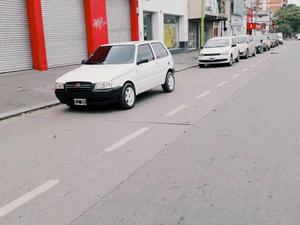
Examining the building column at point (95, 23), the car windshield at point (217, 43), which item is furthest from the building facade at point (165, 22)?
the car windshield at point (217, 43)

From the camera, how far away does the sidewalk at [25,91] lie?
1030 centimetres

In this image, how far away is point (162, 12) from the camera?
2805 centimetres

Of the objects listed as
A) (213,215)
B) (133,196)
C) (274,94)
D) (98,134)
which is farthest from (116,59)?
(213,215)

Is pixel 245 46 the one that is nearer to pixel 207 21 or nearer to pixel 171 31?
pixel 171 31

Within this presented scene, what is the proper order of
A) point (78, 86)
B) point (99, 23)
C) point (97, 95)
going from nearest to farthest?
point (97, 95) < point (78, 86) < point (99, 23)

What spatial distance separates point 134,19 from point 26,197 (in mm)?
20630

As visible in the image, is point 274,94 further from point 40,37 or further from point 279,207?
point 40,37

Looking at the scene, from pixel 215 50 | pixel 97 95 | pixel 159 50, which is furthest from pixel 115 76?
pixel 215 50

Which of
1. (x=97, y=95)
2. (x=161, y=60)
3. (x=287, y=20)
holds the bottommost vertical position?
(x=97, y=95)

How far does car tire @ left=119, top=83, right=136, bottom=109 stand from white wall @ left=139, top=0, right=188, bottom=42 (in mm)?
15480

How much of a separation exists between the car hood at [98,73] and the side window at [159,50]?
1842mm

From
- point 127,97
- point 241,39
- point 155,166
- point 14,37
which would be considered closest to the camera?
point 155,166

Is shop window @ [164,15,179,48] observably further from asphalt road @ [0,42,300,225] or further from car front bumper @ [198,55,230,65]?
asphalt road @ [0,42,300,225]

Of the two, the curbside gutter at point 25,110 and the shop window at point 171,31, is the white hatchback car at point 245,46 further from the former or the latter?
the curbside gutter at point 25,110
